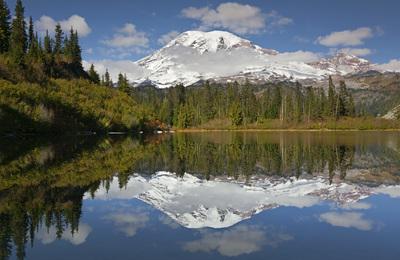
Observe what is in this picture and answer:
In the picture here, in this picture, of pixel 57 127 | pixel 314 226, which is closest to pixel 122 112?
pixel 57 127

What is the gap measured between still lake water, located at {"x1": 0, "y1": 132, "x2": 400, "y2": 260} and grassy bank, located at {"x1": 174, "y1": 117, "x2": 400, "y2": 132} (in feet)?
381

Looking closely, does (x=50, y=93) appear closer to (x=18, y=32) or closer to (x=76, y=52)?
(x=18, y=32)

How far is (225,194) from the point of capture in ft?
62.8

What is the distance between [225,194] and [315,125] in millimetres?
132469

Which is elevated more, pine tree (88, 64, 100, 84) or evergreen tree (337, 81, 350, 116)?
pine tree (88, 64, 100, 84)

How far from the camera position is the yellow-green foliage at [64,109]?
60228 mm

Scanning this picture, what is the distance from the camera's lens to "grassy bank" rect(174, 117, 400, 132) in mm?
138125

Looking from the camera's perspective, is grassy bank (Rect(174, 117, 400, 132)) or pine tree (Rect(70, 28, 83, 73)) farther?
grassy bank (Rect(174, 117, 400, 132))

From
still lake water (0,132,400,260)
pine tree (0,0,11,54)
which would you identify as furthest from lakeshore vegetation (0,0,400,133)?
still lake water (0,132,400,260)

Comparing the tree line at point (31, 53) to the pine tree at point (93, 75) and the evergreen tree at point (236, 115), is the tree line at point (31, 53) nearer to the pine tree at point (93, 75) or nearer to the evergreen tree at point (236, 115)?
the pine tree at point (93, 75)

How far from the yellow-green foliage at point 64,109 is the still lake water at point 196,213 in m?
35.4

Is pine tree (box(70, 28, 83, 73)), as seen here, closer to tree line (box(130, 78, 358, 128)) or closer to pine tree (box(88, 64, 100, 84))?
pine tree (box(88, 64, 100, 84))

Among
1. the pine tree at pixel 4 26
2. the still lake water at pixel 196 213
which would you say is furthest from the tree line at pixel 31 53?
the still lake water at pixel 196 213

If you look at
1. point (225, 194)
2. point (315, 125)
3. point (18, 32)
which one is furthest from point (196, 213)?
point (315, 125)
